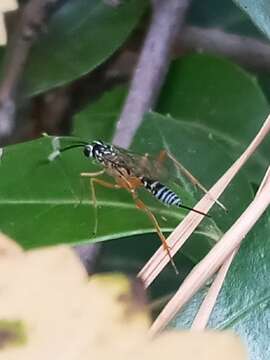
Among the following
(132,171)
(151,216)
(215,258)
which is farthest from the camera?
(132,171)

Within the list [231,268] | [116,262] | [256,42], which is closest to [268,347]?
[231,268]

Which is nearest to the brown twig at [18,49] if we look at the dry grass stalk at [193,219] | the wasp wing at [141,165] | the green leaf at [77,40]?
Answer: the green leaf at [77,40]

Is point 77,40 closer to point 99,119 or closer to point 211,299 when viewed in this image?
point 99,119

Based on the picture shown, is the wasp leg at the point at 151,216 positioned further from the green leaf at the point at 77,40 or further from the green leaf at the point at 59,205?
the green leaf at the point at 77,40

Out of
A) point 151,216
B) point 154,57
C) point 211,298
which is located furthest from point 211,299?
point 154,57

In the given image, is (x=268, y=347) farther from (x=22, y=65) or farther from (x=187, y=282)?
(x=22, y=65)

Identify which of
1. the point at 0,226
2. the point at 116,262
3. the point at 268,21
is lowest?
the point at 116,262

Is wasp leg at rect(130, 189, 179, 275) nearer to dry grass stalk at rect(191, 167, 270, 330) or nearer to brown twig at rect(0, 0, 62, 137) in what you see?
dry grass stalk at rect(191, 167, 270, 330)

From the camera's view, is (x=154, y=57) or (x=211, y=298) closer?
(x=211, y=298)
